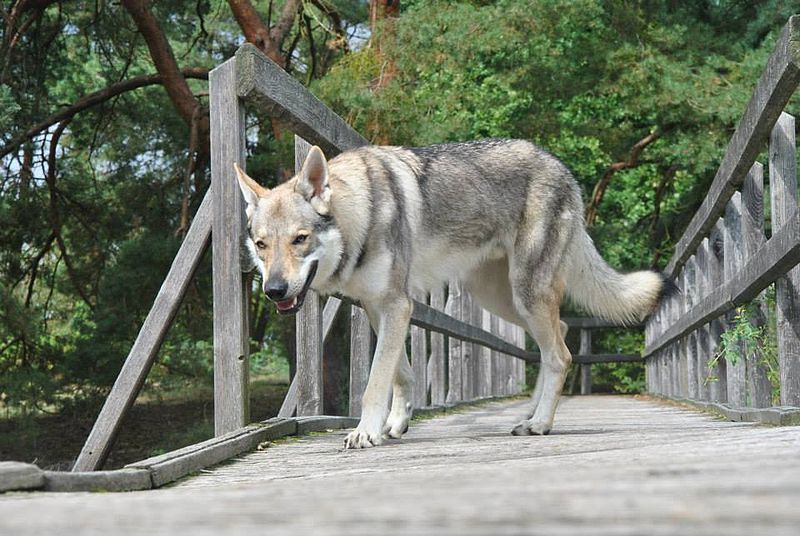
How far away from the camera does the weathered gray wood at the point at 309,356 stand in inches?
178

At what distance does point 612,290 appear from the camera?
5.43 m

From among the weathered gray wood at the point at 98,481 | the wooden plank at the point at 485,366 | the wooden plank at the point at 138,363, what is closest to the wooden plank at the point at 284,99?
the wooden plank at the point at 138,363

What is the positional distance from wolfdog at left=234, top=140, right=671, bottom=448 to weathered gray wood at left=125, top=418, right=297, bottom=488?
0.35 meters

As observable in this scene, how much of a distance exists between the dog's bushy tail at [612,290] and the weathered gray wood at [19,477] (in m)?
3.89

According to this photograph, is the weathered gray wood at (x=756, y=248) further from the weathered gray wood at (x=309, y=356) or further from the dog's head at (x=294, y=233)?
the weathered gray wood at (x=309, y=356)

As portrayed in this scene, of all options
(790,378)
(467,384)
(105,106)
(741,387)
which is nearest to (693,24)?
(467,384)

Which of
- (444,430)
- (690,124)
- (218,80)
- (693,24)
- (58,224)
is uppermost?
(693,24)

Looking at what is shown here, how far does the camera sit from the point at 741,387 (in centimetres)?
479

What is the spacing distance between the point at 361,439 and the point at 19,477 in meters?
1.86

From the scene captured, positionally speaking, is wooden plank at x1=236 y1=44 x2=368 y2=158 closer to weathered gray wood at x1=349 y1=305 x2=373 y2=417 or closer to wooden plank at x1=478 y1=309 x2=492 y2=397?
weathered gray wood at x1=349 y1=305 x2=373 y2=417

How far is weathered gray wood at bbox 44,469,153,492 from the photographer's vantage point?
6.46ft

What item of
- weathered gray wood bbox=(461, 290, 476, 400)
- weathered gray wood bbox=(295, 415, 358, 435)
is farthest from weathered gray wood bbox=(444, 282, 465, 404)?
weathered gray wood bbox=(295, 415, 358, 435)

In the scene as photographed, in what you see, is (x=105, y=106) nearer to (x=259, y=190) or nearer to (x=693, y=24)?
(x=693, y=24)

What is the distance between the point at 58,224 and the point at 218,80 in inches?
369
